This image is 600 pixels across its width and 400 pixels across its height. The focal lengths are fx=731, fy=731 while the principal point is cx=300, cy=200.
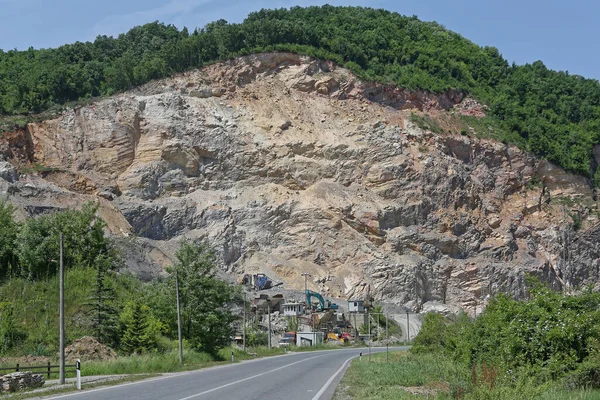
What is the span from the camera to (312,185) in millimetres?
89750

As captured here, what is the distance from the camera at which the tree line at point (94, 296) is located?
37719mm

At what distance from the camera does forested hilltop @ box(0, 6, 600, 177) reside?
95688mm

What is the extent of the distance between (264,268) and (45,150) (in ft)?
94.7

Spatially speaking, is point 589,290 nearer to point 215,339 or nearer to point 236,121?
point 215,339

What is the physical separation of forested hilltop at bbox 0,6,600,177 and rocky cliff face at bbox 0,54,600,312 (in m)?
4.50

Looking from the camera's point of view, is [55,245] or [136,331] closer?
[136,331]

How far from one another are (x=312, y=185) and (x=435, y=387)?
6993 cm

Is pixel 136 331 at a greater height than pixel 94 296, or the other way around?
pixel 94 296

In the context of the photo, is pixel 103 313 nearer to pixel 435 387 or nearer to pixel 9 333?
pixel 9 333

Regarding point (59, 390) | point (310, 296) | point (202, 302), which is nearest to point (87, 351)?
point (202, 302)

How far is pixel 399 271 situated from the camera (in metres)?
81.3

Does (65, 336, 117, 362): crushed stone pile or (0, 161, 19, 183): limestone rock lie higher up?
(0, 161, 19, 183): limestone rock

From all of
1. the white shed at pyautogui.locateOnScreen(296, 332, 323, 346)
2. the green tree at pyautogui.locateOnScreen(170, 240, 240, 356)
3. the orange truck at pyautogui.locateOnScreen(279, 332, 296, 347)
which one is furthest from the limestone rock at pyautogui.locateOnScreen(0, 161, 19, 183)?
the green tree at pyautogui.locateOnScreen(170, 240, 240, 356)

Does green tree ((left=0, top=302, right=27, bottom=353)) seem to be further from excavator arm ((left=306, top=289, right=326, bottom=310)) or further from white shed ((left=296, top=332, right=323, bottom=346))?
excavator arm ((left=306, top=289, right=326, bottom=310))
